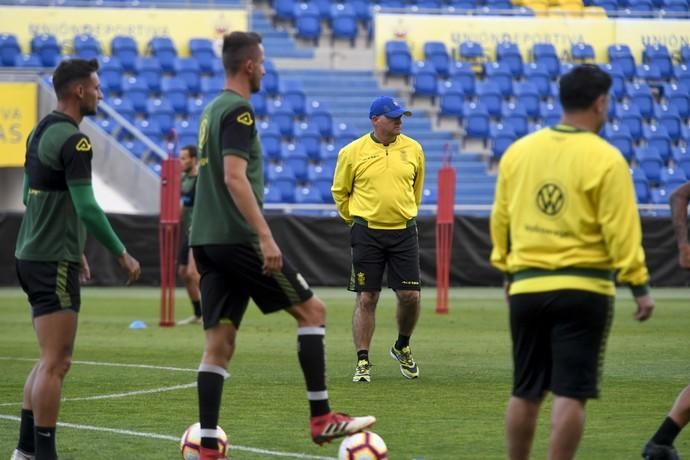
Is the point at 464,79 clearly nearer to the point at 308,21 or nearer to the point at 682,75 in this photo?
the point at 308,21

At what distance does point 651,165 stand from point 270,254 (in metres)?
23.5

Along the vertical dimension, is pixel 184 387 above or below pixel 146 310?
above

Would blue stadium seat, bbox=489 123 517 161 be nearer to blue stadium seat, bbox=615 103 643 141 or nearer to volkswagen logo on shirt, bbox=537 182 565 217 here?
blue stadium seat, bbox=615 103 643 141

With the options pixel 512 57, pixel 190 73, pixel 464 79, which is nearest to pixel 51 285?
pixel 190 73

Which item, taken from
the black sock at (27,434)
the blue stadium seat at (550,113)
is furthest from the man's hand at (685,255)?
the blue stadium seat at (550,113)

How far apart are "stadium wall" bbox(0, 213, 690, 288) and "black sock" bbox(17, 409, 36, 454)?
17.2 m

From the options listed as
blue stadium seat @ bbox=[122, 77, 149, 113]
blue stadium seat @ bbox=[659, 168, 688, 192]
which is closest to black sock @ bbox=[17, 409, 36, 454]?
blue stadium seat @ bbox=[122, 77, 149, 113]

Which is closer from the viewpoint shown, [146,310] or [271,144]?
[146,310]

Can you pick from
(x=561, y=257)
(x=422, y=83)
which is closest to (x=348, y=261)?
(x=422, y=83)

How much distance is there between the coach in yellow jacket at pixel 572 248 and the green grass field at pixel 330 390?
1757 mm

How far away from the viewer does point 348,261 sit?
25.5 m

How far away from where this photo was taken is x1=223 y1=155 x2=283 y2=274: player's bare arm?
7.23m

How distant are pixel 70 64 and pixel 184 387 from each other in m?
4.33

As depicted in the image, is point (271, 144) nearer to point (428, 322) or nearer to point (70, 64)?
point (428, 322)
